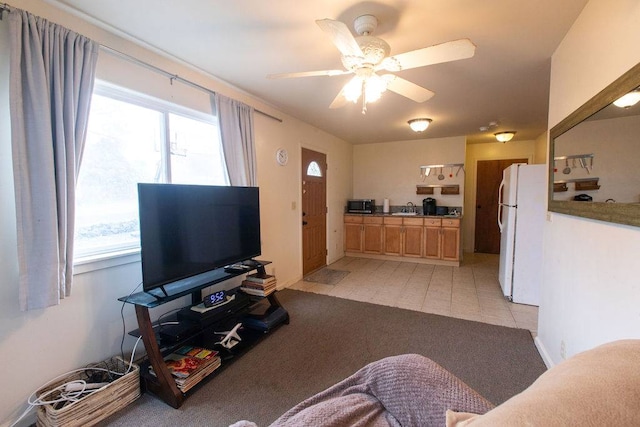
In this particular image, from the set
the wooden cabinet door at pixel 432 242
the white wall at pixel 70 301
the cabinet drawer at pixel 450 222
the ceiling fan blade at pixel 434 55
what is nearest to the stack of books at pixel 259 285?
the white wall at pixel 70 301

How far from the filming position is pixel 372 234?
5.49 meters

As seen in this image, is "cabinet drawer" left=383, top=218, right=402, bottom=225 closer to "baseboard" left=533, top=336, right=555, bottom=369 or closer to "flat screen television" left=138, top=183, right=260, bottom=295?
"baseboard" left=533, top=336, right=555, bottom=369

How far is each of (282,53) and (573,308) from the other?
2633 millimetres

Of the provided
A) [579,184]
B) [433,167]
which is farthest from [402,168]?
[579,184]

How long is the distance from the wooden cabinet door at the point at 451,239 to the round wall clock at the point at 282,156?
3023 millimetres

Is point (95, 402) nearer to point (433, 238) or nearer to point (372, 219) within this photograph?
point (372, 219)

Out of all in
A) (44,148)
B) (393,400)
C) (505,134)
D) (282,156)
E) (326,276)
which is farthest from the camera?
(505,134)

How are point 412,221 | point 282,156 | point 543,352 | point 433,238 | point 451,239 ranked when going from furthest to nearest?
point 412,221 → point 433,238 → point 451,239 → point 282,156 → point 543,352

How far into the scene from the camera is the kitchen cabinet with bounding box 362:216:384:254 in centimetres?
542

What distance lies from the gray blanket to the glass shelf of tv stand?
121 centimetres

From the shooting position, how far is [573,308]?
5.59 feet

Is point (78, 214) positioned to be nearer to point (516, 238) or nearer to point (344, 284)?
point (344, 284)

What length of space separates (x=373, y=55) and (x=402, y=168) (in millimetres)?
4305

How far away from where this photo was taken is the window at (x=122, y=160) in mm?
1883
